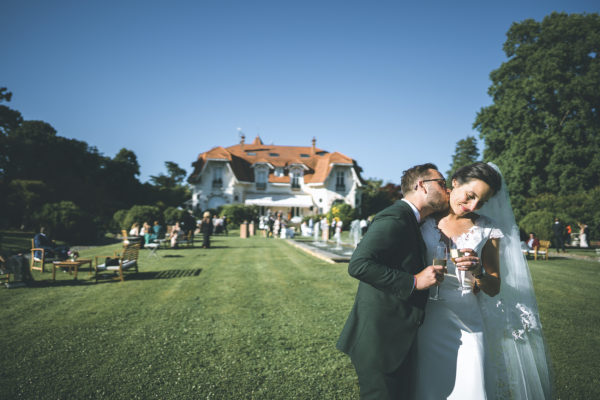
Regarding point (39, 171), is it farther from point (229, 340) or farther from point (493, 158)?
point (493, 158)

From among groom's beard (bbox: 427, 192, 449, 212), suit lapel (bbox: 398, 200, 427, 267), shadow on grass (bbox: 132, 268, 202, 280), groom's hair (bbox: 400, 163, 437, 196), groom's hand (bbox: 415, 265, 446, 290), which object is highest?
groom's hair (bbox: 400, 163, 437, 196)

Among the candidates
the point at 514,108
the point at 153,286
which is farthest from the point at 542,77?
the point at 153,286

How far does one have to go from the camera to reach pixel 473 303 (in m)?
2.13

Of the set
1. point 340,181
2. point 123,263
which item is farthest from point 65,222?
point 340,181

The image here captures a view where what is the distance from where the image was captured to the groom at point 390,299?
1844 millimetres

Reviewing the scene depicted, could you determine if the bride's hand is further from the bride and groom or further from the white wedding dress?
the white wedding dress

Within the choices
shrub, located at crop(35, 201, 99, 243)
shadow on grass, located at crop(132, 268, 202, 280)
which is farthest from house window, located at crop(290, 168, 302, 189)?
shadow on grass, located at crop(132, 268, 202, 280)

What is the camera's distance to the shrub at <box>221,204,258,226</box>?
1214 inches

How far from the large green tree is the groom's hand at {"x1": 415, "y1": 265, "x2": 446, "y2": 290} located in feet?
87.1

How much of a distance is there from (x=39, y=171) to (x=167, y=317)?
33.9 meters

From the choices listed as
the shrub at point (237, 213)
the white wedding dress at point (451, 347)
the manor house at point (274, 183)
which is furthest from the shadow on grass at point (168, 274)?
the manor house at point (274, 183)

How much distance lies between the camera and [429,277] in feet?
5.96

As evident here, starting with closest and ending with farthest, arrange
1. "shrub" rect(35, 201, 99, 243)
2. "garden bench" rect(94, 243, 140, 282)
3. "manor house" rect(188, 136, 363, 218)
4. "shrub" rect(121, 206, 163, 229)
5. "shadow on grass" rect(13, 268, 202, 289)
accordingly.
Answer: "shadow on grass" rect(13, 268, 202, 289) < "garden bench" rect(94, 243, 140, 282) < "shrub" rect(35, 201, 99, 243) < "shrub" rect(121, 206, 163, 229) < "manor house" rect(188, 136, 363, 218)

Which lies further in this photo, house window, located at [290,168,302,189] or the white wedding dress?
house window, located at [290,168,302,189]
